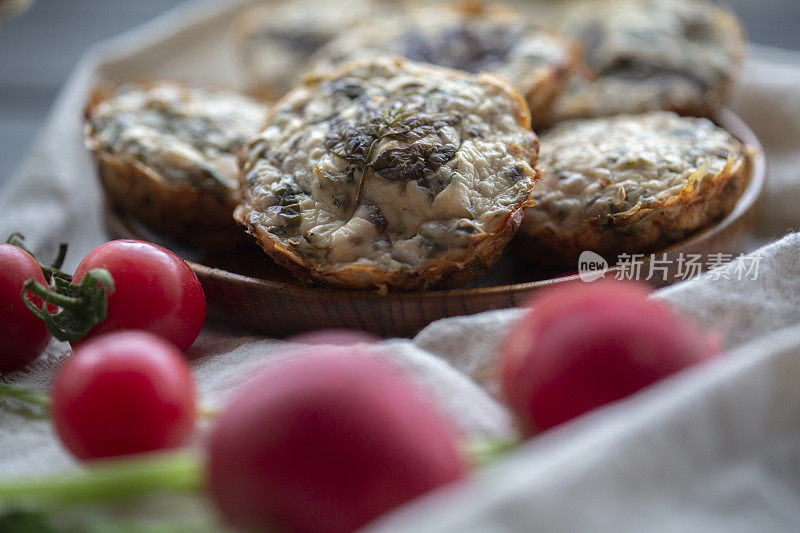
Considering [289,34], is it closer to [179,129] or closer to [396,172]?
[179,129]

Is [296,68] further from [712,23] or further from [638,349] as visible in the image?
[638,349]

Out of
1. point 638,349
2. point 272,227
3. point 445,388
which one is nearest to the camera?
point 638,349

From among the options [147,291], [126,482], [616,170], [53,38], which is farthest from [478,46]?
[53,38]

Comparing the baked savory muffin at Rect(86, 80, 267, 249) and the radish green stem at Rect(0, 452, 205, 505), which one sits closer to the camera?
the radish green stem at Rect(0, 452, 205, 505)

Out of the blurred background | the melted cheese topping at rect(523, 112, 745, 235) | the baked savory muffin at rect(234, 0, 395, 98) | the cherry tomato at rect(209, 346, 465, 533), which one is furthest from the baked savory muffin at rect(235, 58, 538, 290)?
the blurred background

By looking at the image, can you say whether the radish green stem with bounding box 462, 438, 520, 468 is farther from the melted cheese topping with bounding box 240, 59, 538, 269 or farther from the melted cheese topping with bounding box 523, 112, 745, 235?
the melted cheese topping with bounding box 523, 112, 745, 235

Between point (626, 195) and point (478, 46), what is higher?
point (478, 46)

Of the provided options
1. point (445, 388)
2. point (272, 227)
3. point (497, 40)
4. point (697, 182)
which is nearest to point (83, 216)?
point (272, 227)
